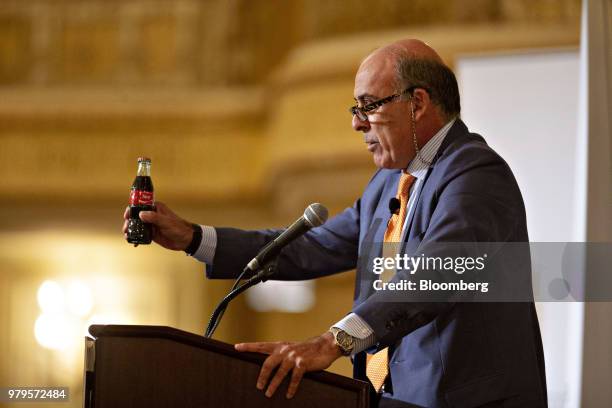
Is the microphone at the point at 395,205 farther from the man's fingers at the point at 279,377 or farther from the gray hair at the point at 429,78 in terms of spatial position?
the man's fingers at the point at 279,377

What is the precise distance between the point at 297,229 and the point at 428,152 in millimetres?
547

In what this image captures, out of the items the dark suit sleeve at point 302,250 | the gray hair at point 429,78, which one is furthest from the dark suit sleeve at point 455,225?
the dark suit sleeve at point 302,250

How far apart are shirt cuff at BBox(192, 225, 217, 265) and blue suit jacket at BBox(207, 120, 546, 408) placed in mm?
602

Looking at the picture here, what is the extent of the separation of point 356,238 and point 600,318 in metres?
0.79

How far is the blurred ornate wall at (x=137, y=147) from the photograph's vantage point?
32.4 feet

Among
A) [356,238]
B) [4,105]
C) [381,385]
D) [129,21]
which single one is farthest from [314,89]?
[381,385]

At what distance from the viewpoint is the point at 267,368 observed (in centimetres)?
234

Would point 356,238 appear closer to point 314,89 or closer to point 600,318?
point 600,318

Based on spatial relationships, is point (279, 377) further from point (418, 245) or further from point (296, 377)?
point (418, 245)

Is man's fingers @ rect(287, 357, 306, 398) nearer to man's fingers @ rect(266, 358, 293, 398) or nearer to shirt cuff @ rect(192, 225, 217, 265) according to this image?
man's fingers @ rect(266, 358, 293, 398)

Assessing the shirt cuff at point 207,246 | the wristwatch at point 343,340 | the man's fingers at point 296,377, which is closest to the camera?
the man's fingers at point 296,377

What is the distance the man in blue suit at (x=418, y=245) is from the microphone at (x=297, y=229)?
9.3 inches

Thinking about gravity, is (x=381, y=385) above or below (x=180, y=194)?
below

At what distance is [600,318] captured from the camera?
3.06m
